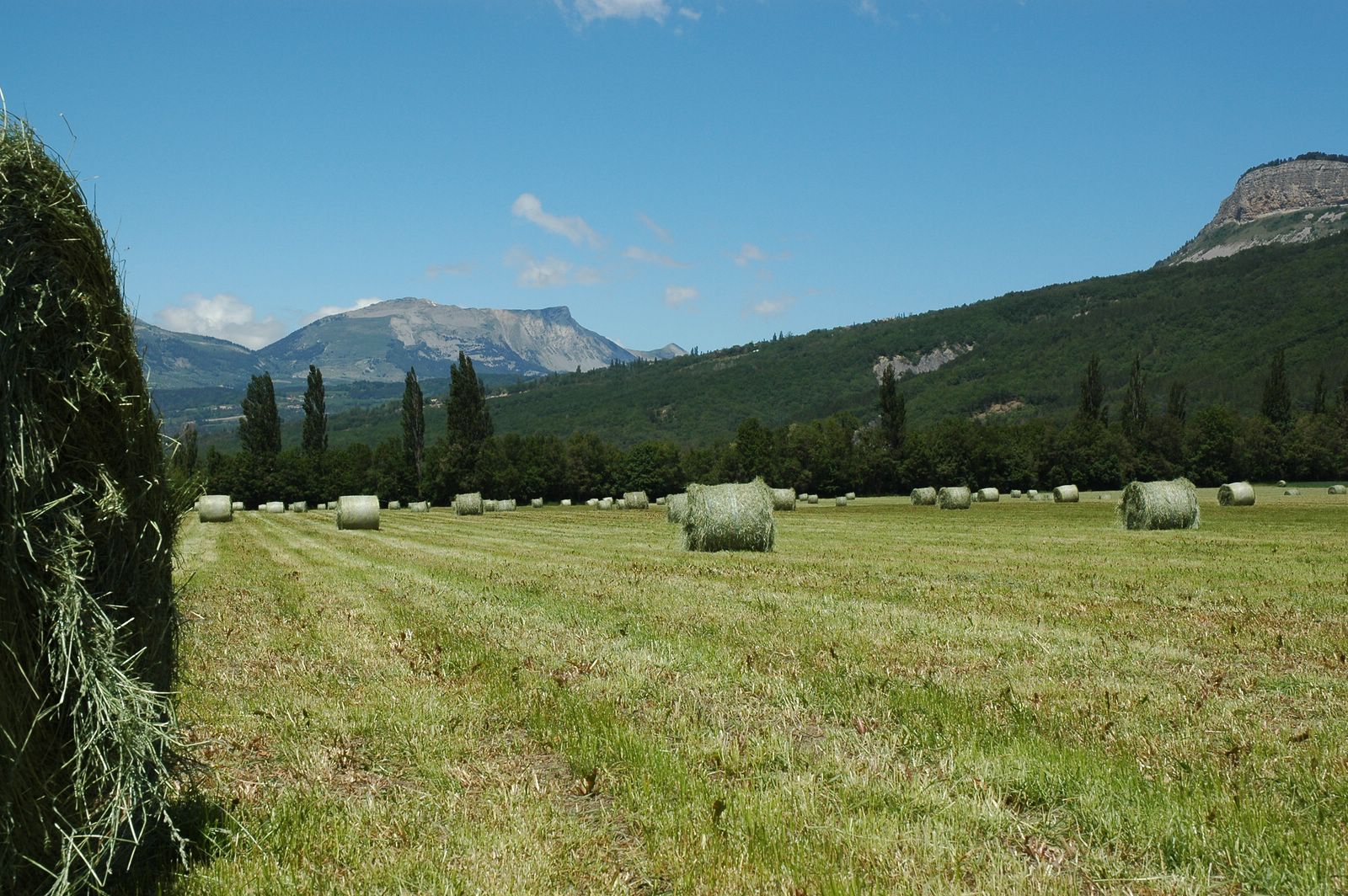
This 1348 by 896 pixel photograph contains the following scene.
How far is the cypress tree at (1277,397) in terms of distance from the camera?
4040 inches

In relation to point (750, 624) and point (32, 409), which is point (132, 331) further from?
point (750, 624)

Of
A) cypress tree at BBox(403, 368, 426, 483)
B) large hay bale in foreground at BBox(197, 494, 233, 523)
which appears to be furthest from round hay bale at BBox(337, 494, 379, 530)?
cypress tree at BBox(403, 368, 426, 483)

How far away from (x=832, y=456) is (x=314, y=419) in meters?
58.3

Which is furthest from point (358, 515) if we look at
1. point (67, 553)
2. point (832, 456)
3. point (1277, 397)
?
point (1277, 397)

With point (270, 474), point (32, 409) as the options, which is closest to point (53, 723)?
point (32, 409)

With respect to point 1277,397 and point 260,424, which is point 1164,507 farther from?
point 260,424

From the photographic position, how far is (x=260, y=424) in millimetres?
101062

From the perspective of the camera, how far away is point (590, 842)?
427cm

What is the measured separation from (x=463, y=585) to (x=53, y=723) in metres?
10.4

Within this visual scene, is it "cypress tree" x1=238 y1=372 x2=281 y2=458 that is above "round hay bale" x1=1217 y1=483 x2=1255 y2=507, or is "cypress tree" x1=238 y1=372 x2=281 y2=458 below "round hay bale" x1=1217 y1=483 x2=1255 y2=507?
above

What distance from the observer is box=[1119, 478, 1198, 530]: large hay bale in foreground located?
26.8 meters

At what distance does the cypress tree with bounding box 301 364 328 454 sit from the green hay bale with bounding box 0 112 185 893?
105 m

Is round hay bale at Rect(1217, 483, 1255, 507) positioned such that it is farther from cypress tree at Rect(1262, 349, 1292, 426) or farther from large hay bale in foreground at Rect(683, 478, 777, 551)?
cypress tree at Rect(1262, 349, 1292, 426)

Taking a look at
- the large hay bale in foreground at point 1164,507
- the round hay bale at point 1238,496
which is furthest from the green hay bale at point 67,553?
the round hay bale at point 1238,496
